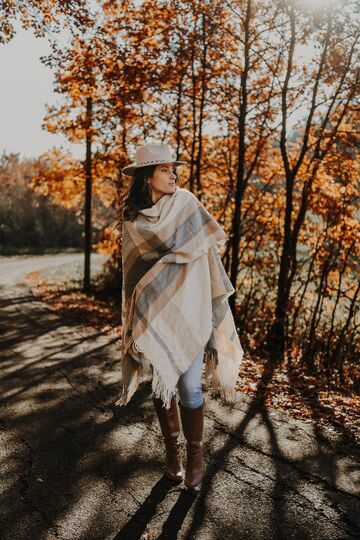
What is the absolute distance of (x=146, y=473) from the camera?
342 cm

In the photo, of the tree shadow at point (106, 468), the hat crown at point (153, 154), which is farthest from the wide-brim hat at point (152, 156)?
the tree shadow at point (106, 468)

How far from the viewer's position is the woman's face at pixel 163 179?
10.6 feet

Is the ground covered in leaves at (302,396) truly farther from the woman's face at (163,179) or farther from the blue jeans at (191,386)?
the woman's face at (163,179)

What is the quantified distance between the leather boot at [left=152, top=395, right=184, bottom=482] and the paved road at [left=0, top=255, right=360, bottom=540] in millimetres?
107

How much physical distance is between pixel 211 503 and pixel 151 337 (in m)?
1.07

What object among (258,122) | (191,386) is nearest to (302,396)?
(191,386)

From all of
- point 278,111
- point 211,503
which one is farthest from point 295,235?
point 211,503

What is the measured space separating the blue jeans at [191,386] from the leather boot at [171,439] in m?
0.18

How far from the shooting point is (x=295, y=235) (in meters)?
10.2

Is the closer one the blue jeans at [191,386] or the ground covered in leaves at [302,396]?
the blue jeans at [191,386]

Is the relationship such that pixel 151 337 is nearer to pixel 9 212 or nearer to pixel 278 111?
pixel 278 111

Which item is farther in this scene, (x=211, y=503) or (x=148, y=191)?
(x=148, y=191)

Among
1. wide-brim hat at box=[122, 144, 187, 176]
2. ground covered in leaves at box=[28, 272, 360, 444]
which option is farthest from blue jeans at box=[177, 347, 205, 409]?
ground covered in leaves at box=[28, 272, 360, 444]

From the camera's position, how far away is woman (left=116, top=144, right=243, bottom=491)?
10.4ft
